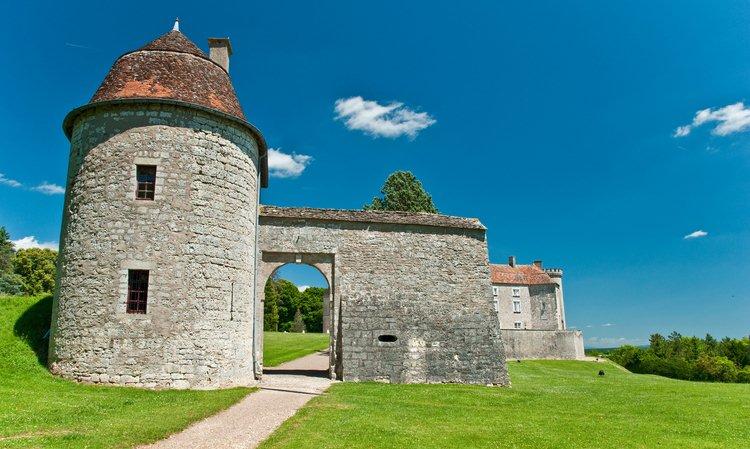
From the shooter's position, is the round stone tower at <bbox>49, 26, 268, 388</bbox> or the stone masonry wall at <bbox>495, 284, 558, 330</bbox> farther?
the stone masonry wall at <bbox>495, 284, 558, 330</bbox>

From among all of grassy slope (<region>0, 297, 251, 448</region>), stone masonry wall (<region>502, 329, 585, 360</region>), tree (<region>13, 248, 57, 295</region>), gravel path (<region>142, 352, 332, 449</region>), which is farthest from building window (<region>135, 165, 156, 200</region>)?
tree (<region>13, 248, 57, 295</region>)

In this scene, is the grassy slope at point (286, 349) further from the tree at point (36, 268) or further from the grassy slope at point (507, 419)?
the tree at point (36, 268)

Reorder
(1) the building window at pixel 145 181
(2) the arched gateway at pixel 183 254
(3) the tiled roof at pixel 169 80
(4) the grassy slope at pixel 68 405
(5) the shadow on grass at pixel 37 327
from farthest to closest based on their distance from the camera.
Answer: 1. (3) the tiled roof at pixel 169 80
2. (5) the shadow on grass at pixel 37 327
3. (1) the building window at pixel 145 181
4. (2) the arched gateway at pixel 183 254
5. (4) the grassy slope at pixel 68 405

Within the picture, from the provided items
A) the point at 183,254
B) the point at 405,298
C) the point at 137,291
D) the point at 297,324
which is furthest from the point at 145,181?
the point at 297,324

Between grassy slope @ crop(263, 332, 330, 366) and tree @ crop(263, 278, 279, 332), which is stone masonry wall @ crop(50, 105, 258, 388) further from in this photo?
tree @ crop(263, 278, 279, 332)

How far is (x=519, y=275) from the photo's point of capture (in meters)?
46.6

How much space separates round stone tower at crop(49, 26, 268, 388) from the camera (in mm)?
12078

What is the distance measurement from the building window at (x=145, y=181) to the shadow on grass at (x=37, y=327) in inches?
199

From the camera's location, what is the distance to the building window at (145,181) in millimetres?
12977

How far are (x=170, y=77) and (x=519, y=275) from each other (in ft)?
129

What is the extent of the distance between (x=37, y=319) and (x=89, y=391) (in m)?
5.18

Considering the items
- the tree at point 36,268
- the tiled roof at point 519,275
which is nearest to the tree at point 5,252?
the tree at point 36,268

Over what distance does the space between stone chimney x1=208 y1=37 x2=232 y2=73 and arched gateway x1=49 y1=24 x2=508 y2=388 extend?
0.14 ft

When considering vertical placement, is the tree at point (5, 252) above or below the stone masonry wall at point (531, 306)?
above
